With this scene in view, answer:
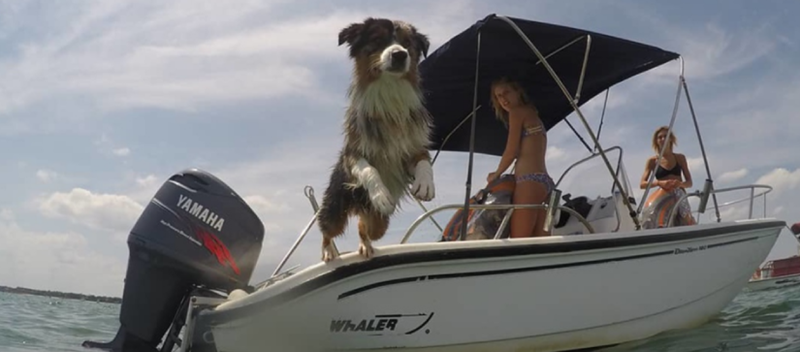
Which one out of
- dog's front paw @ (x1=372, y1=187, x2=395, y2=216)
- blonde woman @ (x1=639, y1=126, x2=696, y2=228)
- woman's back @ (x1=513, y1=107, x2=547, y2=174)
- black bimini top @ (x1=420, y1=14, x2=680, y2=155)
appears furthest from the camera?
blonde woman @ (x1=639, y1=126, x2=696, y2=228)

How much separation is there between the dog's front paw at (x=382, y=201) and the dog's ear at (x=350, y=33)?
87 cm

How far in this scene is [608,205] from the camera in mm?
4879

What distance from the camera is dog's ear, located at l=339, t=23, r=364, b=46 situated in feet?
10.7

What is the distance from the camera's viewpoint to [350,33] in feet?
10.7

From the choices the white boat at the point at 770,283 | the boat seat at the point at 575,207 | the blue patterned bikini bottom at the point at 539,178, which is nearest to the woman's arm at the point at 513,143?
the blue patterned bikini bottom at the point at 539,178

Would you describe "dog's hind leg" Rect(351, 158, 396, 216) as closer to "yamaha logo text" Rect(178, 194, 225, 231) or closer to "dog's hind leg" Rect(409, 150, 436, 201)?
"dog's hind leg" Rect(409, 150, 436, 201)

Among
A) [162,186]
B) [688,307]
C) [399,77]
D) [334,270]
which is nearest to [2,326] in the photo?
[162,186]

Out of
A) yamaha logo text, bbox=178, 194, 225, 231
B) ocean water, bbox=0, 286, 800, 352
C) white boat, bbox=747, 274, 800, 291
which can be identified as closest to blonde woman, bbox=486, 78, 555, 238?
ocean water, bbox=0, 286, 800, 352

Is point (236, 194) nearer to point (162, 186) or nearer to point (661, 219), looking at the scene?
point (162, 186)

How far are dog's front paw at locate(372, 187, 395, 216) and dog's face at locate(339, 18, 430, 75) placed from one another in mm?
633

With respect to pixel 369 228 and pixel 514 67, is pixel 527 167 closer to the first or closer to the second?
pixel 514 67

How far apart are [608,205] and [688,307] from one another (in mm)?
970

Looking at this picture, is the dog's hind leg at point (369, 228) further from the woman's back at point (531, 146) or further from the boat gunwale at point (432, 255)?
the woman's back at point (531, 146)

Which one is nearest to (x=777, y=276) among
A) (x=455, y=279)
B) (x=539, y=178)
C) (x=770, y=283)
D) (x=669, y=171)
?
(x=770, y=283)
